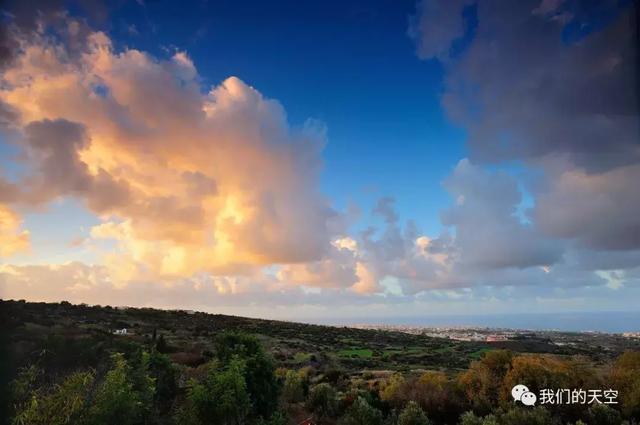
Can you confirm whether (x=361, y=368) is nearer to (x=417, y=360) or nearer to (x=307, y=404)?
(x=417, y=360)

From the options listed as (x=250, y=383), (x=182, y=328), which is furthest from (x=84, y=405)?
(x=182, y=328)

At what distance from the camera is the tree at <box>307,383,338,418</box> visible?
14.6m

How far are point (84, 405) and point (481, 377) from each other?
1117 cm

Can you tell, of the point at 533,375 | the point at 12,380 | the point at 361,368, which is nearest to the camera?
the point at 12,380

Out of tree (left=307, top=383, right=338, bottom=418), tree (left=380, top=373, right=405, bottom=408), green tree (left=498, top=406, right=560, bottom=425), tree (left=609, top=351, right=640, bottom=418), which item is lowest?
tree (left=307, top=383, right=338, bottom=418)

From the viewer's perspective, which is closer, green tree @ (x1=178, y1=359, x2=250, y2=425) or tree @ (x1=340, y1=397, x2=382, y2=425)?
green tree @ (x1=178, y1=359, x2=250, y2=425)

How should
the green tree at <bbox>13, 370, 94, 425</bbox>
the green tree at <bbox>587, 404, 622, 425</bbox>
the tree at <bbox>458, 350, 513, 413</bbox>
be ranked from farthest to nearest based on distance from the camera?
the tree at <bbox>458, 350, 513, 413</bbox>
the green tree at <bbox>587, 404, 622, 425</bbox>
the green tree at <bbox>13, 370, 94, 425</bbox>

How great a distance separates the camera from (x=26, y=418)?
5277 millimetres

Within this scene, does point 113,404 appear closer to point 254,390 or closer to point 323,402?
point 254,390

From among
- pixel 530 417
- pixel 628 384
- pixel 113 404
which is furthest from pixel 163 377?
pixel 628 384

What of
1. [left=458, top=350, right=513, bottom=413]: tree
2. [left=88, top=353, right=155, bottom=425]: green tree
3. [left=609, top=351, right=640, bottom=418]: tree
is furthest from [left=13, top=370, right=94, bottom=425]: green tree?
[left=609, top=351, right=640, bottom=418]: tree

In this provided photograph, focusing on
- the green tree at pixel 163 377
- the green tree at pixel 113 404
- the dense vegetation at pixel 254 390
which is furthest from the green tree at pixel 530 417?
the green tree at pixel 163 377

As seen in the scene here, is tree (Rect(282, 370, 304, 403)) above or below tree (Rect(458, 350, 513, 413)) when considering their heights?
below

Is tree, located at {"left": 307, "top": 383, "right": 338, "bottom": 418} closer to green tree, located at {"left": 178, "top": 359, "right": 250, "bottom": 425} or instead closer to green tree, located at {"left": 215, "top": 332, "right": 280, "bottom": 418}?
green tree, located at {"left": 215, "top": 332, "right": 280, "bottom": 418}
